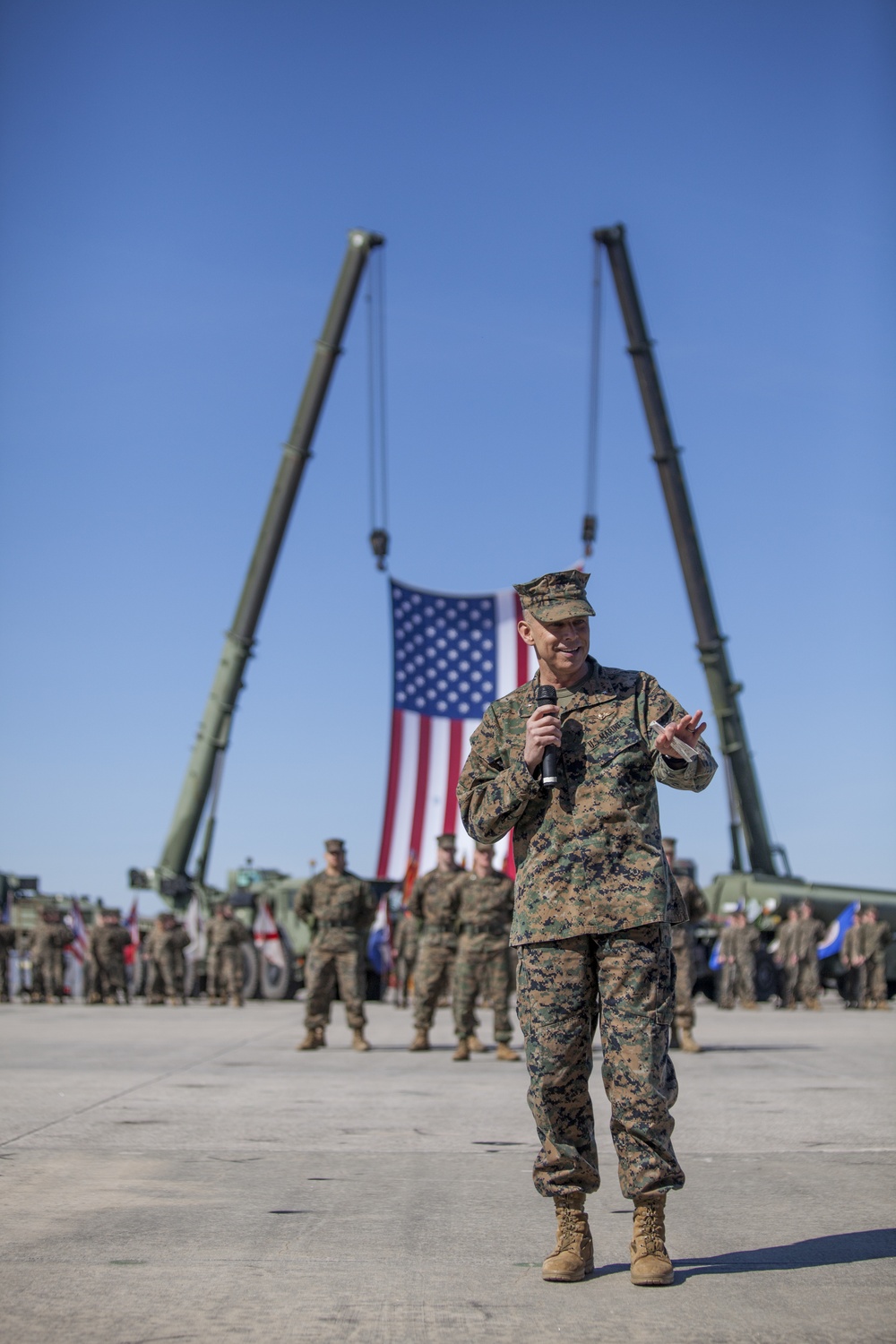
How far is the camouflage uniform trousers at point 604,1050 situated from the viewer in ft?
13.9

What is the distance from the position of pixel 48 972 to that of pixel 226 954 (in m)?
2.84

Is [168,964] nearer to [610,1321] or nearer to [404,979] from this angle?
[404,979]

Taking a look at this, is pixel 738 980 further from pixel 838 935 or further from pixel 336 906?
pixel 336 906

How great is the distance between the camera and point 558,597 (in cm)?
452

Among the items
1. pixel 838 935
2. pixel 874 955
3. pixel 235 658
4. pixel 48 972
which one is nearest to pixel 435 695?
pixel 235 658

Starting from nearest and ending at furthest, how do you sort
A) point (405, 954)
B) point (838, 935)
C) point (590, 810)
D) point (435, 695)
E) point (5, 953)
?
point (590, 810)
point (405, 954)
point (5, 953)
point (838, 935)
point (435, 695)

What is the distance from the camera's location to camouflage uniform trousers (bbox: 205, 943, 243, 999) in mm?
24759

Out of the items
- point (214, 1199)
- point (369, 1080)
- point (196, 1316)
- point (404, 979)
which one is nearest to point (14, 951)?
point (404, 979)

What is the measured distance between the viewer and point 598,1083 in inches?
399

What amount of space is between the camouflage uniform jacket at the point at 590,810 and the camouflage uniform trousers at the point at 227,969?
20.8 meters

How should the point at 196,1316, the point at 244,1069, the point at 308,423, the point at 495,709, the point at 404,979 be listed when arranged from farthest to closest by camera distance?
the point at 308,423, the point at 404,979, the point at 244,1069, the point at 495,709, the point at 196,1316

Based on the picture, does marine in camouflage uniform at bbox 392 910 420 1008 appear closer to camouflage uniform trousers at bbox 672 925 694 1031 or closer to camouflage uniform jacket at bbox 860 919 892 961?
camouflage uniform jacket at bbox 860 919 892 961

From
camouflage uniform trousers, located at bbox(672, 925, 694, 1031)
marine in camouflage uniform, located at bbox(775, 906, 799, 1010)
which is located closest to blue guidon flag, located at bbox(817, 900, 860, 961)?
marine in camouflage uniform, located at bbox(775, 906, 799, 1010)

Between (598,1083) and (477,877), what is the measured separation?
11.7ft
